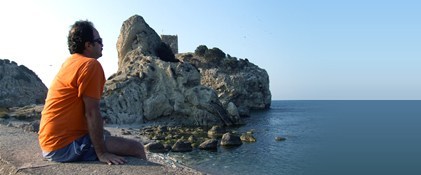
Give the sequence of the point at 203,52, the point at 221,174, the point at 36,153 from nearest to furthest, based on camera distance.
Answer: the point at 36,153
the point at 221,174
the point at 203,52

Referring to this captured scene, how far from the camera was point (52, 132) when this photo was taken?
528 cm

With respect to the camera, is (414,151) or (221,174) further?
(414,151)

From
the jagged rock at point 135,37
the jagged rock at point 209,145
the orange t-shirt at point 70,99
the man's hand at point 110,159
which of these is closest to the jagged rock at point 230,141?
the jagged rock at point 209,145

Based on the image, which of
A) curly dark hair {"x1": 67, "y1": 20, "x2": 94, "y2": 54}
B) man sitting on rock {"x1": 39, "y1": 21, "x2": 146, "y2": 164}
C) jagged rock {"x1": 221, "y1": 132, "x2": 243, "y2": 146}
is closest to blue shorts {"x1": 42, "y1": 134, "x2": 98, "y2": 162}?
man sitting on rock {"x1": 39, "y1": 21, "x2": 146, "y2": 164}

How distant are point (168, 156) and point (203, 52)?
9141 cm

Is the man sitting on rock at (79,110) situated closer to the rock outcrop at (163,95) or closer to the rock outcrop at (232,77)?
the rock outcrop at (163,95)

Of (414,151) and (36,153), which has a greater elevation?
(36,153)

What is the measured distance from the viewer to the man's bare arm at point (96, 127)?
501 centimetres

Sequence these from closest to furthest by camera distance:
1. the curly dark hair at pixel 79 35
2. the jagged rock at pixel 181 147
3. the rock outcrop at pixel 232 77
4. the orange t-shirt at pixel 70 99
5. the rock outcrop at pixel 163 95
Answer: the orange t-shirt at pixel 70 99 < the curly dark hair at pixel 79 35 < the jagged rock at pixel 181 147 < the rock outcrop at pixel 163 95 < the rock outcrop at pixel 232 77

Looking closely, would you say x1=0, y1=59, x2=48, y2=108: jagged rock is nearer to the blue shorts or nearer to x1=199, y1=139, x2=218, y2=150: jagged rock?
x1=199, y1=139, x2=218, y2=150: jagged rock

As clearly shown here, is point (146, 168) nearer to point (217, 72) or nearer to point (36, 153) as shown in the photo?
point (36, 153)

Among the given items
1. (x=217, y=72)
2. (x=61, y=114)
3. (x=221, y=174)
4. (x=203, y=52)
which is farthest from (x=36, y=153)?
(x=203, y=52)

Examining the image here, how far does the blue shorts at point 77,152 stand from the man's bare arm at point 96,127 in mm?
195

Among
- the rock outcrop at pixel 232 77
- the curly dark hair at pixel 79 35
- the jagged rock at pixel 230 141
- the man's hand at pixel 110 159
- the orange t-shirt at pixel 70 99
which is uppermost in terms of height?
the rock outcrop at pixel 232 77
